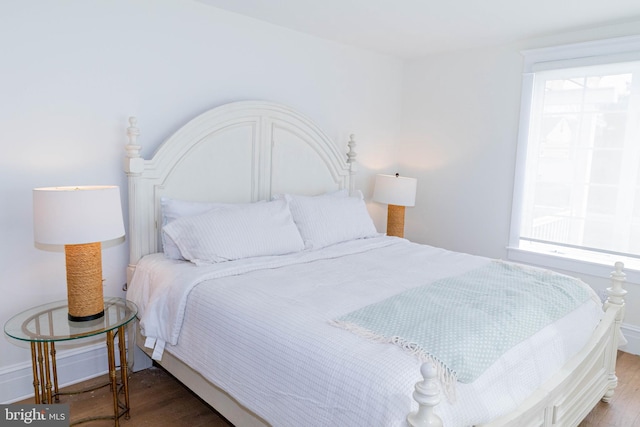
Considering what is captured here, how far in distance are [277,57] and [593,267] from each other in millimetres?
2809

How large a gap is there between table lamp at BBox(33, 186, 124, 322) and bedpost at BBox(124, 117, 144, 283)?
1.48 feet

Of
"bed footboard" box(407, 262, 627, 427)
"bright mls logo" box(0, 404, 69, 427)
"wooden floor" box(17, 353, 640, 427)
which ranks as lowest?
"wooden floor" box(17, 353, 640, 427)

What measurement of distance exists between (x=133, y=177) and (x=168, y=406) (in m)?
1.27

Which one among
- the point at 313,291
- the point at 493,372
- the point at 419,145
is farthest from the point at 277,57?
the point at 493,372

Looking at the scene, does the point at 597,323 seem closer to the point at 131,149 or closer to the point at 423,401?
the point at 423,401

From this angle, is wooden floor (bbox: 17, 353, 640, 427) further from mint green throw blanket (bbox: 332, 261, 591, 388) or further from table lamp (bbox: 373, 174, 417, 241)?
table lamp (bbox: 373, 174, 417, 241)

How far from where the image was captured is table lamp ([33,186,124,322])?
190 cm

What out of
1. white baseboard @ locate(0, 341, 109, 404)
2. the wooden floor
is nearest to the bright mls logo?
the wooden floor

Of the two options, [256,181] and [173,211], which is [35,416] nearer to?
[173,211]

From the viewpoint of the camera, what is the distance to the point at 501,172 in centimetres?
369

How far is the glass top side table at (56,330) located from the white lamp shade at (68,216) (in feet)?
1.25

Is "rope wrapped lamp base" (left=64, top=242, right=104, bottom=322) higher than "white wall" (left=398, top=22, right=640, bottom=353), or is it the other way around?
"white wall" (left=398, top=22, right=640, bottom=353)

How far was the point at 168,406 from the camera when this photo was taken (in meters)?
2.29

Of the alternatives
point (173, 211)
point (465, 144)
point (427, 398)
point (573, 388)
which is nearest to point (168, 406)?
point (173, 211)
